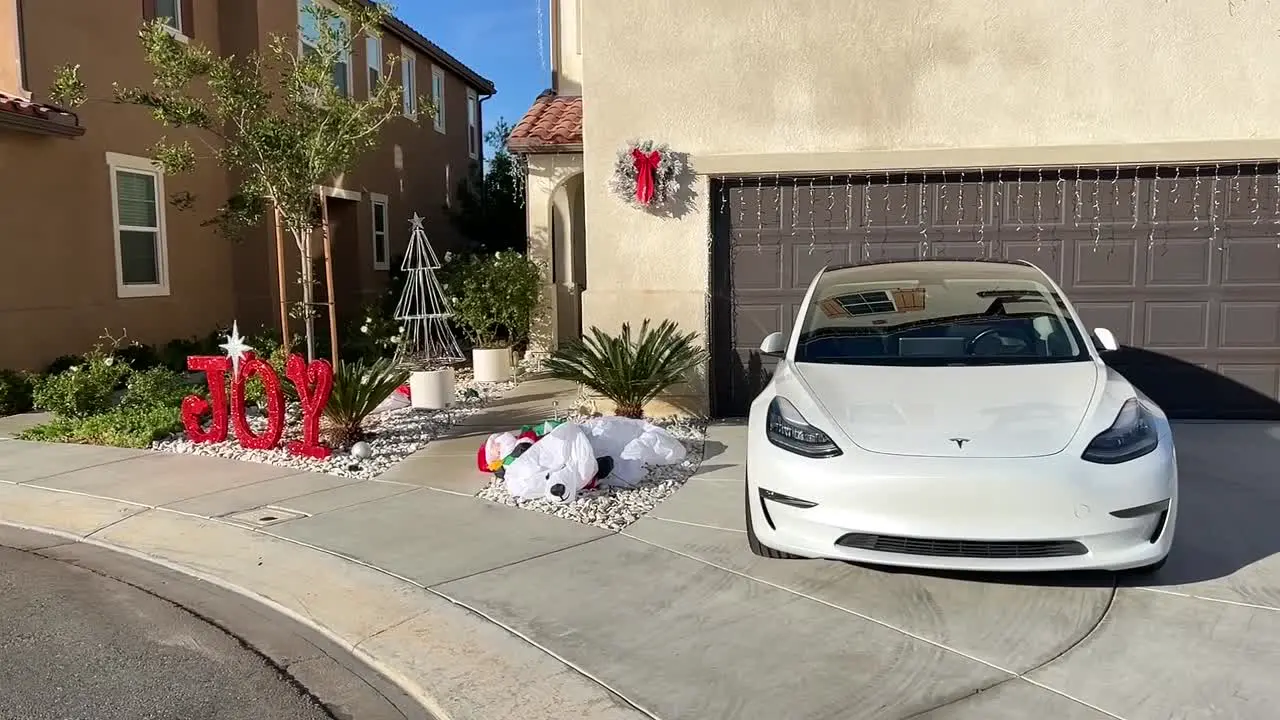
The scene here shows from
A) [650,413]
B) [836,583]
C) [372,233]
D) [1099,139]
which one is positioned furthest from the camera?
[372,233]

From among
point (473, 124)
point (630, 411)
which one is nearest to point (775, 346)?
point (630, 411)

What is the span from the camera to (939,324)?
5.77 m

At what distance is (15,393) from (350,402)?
4567mm

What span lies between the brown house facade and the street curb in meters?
5.88

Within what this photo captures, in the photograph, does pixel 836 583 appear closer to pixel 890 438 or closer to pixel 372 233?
pixel 890 438

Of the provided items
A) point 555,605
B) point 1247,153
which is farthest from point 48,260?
point 1247,153

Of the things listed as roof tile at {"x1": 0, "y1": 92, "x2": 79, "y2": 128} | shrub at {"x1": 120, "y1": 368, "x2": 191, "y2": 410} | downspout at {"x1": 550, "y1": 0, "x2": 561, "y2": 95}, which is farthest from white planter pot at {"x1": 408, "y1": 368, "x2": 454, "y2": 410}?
downspout at {"x1": 550, "y1": 0, "x2": 561, "y2": 95}

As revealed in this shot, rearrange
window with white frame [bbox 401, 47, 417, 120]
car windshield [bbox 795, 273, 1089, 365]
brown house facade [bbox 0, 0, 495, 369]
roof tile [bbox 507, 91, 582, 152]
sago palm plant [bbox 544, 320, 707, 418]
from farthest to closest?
window with white frame [bbox 401, 47, 417, 120]
roof tile [bbox 507, 91, 582, 152]
brown house facade [bbox 0, 0, 495, 369]
sago palm plant [bbox 544, 320, 707, 418]
car windshield [bbox 795, 273, 1089, 365]

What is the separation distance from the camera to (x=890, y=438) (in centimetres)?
445

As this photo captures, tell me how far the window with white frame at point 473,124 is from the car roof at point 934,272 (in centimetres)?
1803

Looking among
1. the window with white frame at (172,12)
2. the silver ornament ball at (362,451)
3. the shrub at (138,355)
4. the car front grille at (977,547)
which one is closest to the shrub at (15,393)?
the shrub at (138,355)

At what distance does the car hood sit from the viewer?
4.38 meters

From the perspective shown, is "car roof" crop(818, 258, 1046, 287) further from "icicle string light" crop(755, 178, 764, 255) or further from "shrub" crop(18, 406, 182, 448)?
"shrub" crop(18, 406, 182, 448)

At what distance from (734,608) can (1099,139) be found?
6.11 m
